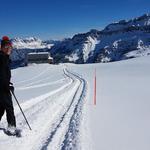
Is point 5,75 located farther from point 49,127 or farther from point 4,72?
point 49,127

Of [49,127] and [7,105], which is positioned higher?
[7,105]

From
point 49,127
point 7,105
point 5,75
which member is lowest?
point 49,127

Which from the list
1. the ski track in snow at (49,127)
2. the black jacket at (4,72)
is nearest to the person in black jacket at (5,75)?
the black jacket at (4,72)

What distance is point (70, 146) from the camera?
23.8 feet

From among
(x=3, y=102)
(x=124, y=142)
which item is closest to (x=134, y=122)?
(x=124, y=142)

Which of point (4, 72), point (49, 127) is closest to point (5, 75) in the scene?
point (4, 72)

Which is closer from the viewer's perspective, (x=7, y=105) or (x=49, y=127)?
(x=7, y=105)

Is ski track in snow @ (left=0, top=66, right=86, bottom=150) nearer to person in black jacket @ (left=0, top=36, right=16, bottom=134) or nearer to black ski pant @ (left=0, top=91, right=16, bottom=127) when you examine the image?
black ski pant @ (left=0, top=91, right=16, bottom=127)

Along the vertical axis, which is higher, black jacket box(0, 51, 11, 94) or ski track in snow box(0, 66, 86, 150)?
A: black jacket box(0, 51, 11, 94)

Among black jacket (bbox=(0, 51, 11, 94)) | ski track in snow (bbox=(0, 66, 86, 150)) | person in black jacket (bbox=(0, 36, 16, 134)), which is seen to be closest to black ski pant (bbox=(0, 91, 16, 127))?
person in black jacket (bbox=(0, 36, 16, 134))

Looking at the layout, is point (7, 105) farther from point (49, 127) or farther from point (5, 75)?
point (49, 127)

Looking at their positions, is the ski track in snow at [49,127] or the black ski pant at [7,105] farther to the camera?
the black ski pant at [7,105]

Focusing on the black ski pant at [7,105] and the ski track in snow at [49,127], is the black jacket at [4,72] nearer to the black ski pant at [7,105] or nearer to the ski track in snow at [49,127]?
the black ski pant at [7,105]

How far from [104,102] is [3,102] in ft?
25.4
